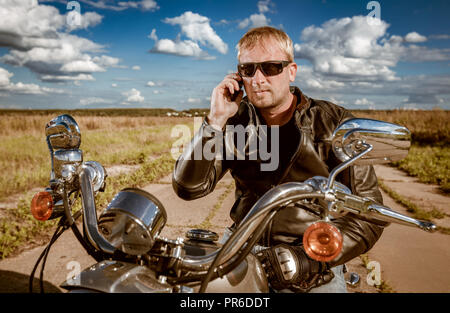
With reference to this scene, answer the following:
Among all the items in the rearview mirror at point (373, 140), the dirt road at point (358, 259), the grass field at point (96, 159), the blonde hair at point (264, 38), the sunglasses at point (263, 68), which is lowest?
the dirt road at point (358, 259)

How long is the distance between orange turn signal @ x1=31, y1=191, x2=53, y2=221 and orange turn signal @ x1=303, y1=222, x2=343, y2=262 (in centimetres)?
86

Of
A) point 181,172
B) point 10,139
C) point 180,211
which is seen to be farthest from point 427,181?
point 10,139

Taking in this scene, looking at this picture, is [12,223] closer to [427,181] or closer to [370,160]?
[370,160]

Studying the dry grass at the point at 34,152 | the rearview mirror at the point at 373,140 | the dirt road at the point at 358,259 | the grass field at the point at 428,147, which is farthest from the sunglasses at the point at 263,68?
the grass field at the point at 428,147

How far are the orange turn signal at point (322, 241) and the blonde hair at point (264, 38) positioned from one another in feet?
4.55

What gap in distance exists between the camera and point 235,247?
0.93 m

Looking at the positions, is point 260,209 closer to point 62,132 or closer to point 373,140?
point 373,140

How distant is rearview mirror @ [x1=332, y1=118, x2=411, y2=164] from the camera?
2.93 ft

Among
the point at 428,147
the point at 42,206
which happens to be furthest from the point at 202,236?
the point at 428,147

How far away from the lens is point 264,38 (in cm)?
198

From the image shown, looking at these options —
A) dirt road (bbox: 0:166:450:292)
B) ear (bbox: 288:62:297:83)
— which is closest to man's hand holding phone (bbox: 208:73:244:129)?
ear (bbox: 288:62:297:83)

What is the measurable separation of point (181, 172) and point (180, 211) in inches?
101

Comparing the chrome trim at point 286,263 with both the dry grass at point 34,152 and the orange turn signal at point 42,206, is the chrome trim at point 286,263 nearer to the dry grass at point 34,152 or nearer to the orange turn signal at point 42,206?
the orange turn signal at point 42,206

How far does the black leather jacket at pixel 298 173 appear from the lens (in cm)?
155
